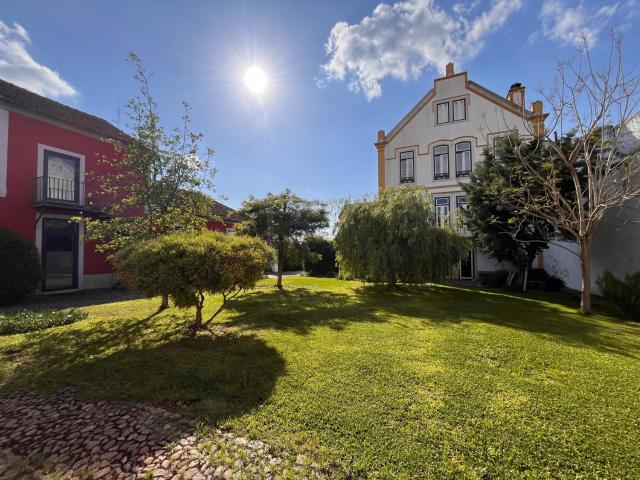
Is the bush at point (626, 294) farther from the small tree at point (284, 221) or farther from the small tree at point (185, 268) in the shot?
the small tree at point (185, 268)

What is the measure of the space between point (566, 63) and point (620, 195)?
12.8 ft

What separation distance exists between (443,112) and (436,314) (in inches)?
565

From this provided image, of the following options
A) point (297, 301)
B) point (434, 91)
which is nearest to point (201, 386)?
point (297, 301)

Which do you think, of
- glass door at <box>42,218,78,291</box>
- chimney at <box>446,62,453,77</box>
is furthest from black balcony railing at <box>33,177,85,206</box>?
chimney at <box>446,62,453,77</box>

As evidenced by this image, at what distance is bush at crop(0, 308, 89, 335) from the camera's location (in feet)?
19.3

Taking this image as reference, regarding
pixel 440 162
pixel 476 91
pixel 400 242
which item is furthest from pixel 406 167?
pixel 400 242

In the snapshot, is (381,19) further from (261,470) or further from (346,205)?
(261,470)

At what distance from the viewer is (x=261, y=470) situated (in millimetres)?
2221

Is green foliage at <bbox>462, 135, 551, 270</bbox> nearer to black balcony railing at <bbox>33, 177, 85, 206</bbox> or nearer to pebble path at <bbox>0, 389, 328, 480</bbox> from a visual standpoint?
pebble path at <bbox>0, 389, 328, 480</bbox>

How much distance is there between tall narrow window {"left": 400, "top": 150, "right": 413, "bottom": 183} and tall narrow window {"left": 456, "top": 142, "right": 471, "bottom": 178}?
8.78ft

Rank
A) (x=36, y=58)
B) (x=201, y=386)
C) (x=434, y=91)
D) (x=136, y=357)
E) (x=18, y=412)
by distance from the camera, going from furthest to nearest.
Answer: (x=434, y=91) < (x=36, y=58) < (x=136, y=357) < (x=201, y=386) < (x=18, y=412)

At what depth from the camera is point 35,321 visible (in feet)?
20.6

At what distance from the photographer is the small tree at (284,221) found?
40.8 feet

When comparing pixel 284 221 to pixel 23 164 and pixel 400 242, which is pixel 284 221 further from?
pixel 23 164
